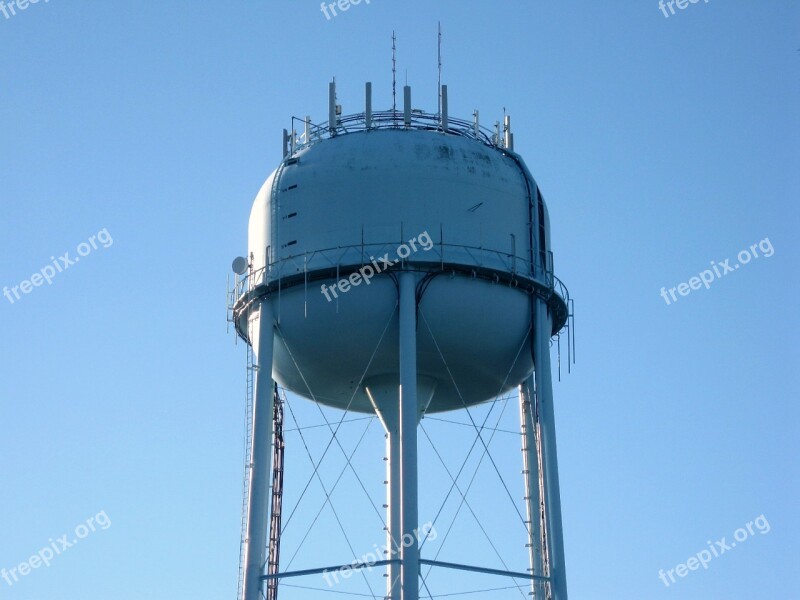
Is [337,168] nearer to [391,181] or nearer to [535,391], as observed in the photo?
[391,181]

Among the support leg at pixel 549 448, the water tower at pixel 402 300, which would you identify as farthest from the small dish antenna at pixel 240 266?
the support leg at pixel 549 448

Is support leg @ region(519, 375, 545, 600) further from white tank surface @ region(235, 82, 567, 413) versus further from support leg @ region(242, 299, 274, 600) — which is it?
support leg @ region(242, 299, 274, 600)

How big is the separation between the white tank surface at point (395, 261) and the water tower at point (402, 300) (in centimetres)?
2

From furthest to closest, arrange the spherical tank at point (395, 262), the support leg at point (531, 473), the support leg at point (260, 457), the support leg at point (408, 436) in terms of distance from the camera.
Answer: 1. the support leg at point (531, 473)
2. the spherical tank at point (395, 262)
3. the support leg at point (260, 457)
4. the support leg at point (408, 436)

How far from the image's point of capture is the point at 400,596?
22.4 meters

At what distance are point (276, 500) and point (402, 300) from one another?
6.23 meters

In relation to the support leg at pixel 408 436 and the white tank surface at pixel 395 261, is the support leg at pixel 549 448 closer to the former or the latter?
the white tank surface at pixel 395 261

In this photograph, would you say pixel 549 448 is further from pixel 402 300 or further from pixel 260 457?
pixel 260 457

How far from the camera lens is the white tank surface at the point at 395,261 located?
2377 cm

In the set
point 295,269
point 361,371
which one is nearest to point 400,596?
point 361,371

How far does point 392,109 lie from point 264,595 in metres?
8.94

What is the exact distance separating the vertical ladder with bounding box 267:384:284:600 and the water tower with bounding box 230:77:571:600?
62cm

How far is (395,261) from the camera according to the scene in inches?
931

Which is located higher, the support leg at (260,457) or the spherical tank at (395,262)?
the spherical tank at (395,262)
